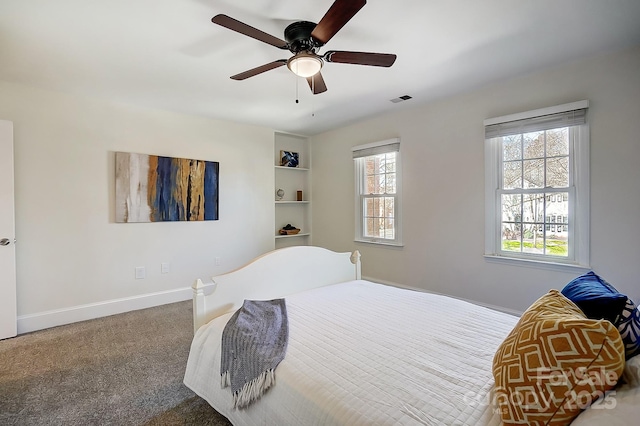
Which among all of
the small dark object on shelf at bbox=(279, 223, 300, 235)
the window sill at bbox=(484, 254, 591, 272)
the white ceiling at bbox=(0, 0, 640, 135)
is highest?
the white ceiling at bbox=(0, 0, 640, 135)

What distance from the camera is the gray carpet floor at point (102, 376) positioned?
1.73 metres

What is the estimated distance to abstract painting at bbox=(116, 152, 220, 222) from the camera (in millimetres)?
3463

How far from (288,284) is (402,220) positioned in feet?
6.90

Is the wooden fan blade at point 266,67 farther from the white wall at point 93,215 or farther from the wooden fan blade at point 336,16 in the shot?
the white wall at point 93,215

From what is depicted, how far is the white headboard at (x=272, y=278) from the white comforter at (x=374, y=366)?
20 centimetres

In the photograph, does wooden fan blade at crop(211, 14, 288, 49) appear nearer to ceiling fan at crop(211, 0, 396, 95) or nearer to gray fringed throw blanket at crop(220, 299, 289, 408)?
ceiling fan at crop(211, 0, 396, 95)

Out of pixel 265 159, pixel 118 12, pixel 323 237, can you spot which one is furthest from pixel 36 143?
pixel 323 237

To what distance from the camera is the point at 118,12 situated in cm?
186

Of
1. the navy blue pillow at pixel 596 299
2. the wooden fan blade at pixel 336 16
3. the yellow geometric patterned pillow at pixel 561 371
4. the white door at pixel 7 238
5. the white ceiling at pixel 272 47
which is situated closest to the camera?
the yellow geometric patterned pillow at pixel 561 371

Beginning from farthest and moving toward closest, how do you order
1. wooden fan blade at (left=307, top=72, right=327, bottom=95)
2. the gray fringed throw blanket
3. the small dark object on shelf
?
the small dark object on shelf, wooden fan blade at (left=307, top=72, right=327, bottom=95), the gray fringed throw blanket

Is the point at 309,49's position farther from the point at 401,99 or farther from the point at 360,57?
the point at 401,99

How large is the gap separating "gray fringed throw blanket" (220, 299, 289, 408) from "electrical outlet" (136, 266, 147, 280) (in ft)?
8.25

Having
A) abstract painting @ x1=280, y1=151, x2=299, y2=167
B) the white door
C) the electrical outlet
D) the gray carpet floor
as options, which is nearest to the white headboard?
the gray carpet floor

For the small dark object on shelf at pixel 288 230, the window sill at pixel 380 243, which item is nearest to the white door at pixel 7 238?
the small dark object on shelf at pixel 288 230
